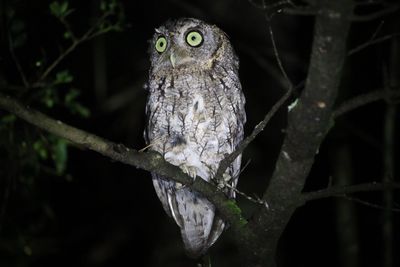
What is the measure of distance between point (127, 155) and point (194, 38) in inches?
39.5

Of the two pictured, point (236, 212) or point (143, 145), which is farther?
point (143, 145)

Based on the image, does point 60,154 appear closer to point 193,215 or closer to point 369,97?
point 193,215

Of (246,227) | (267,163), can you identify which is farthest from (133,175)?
(246,227)

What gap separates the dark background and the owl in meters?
0.99

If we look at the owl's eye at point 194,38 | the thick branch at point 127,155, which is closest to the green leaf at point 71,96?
the owl's eye at point 194,38

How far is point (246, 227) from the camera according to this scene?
1.89 m

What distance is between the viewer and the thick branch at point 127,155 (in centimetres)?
160

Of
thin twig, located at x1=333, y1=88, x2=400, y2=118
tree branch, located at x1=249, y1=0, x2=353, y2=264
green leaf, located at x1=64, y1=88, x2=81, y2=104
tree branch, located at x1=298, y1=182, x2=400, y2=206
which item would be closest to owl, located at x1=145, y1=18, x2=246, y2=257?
green leaf, located at x1=64, y1=88, x2=81, y2=104

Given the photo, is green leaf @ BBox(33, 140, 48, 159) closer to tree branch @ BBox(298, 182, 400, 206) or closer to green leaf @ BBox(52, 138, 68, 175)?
green leaf @ BBox(52, 138, 68, 175)

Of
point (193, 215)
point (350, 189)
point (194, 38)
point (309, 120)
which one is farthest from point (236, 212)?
point (194, 38)

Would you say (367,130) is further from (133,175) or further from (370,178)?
(133,175)

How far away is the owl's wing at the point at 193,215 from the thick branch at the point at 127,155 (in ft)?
2.39

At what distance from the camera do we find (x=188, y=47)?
2443mm

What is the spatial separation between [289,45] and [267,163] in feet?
3.14
